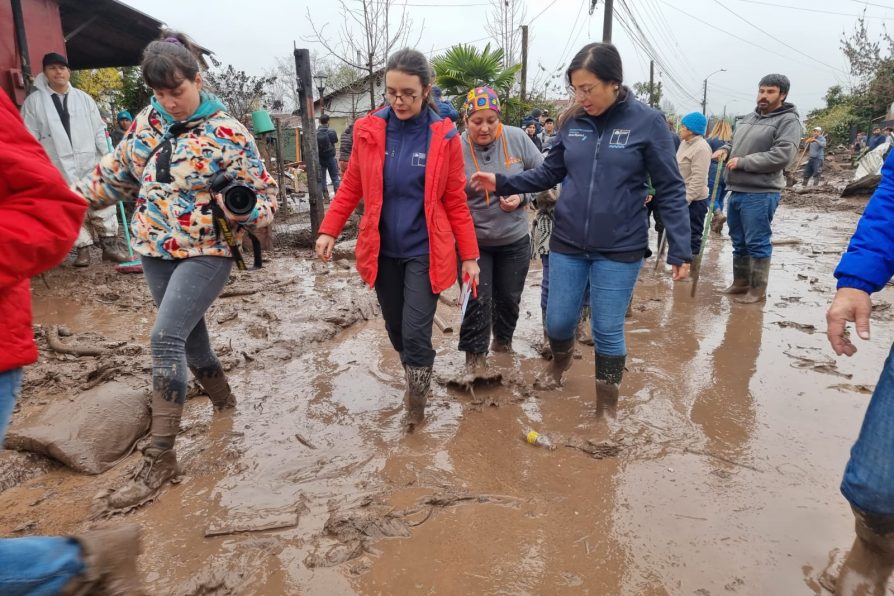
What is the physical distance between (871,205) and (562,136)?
1650 mm

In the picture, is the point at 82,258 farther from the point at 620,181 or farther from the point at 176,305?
the point at 620,181

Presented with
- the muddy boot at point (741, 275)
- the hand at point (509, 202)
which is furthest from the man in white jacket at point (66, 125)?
the muddy boot at point (741, 275)

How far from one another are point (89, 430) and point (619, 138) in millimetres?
3200

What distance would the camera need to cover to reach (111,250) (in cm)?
738

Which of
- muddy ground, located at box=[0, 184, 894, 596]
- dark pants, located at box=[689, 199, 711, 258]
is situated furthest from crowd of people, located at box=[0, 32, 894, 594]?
dark pants, located at box=[689, 199, 711, 258]

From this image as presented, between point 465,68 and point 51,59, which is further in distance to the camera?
point 465,68

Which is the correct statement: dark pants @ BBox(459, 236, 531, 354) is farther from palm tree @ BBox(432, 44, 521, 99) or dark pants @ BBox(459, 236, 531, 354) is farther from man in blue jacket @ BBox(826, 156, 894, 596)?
palm tree @ BBox(432, 44, 521, 99)

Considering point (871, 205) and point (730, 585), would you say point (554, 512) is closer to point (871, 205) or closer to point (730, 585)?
point (730, 585)

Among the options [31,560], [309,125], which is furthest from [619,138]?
[309,125]

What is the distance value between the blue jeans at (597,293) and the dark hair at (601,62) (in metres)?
0.90

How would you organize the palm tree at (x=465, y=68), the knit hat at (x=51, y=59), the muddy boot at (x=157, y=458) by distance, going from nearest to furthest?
the muddy boot at (x=157, y=458) < the knit hat at (x=51, y=59) < the palm tree at (x=465, y=68)

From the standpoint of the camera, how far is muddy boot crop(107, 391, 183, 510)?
104 inches

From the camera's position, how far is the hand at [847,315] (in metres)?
1.77

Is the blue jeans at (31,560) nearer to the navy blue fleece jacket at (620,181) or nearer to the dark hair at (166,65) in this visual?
the dark hair at (166,65)
